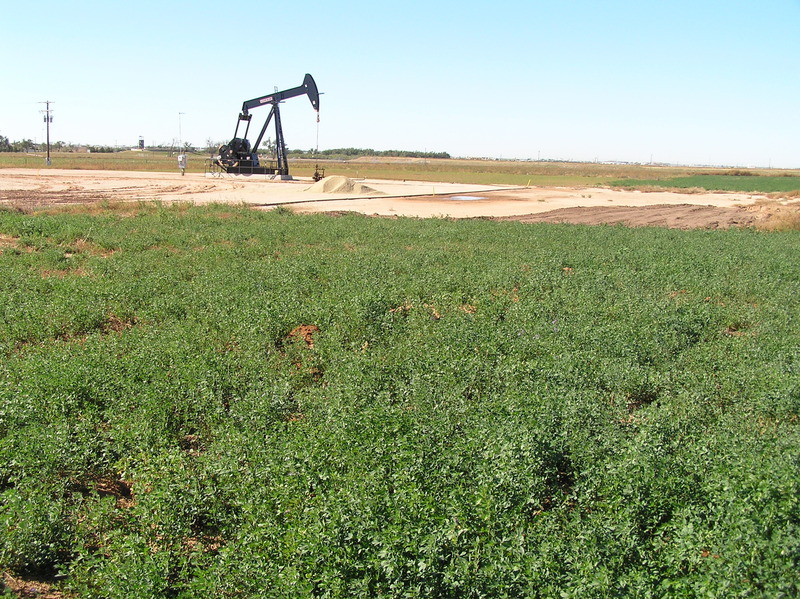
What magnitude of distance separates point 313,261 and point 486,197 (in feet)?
118

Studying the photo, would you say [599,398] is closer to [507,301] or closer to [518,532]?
[518,532]

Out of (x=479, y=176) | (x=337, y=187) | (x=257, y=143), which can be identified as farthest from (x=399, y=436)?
(x=479, y=176)

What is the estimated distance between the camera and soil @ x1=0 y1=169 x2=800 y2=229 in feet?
119

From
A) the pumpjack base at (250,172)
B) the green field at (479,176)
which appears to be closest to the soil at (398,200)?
the pumpjack base at (250,172)

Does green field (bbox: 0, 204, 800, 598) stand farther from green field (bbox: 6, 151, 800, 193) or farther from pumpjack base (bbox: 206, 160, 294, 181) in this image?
green field (bbox: 6, 151, 800, 193)

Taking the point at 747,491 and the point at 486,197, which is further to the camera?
the point at 486,197

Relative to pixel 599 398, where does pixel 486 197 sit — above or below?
above

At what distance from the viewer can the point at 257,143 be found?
5622cm

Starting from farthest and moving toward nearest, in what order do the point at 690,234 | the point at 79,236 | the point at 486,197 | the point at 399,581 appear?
the point at 486,197 → the point at 690,234 → the point at 79,236 → the point at 399,581

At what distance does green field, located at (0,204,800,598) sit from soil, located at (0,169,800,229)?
21893 millimetres

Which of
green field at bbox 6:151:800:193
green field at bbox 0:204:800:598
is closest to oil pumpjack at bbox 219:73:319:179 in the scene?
green field at bbox 6:151:800:193

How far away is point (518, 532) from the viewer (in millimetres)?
5090

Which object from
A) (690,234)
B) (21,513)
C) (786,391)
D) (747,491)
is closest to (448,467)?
(747,491)

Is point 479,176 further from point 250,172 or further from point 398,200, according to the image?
point 398,200
